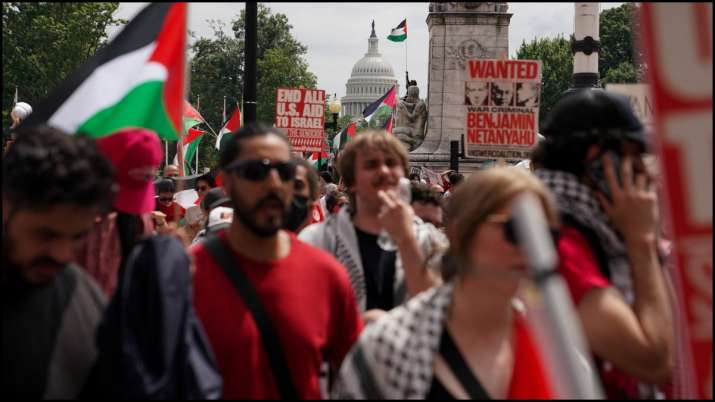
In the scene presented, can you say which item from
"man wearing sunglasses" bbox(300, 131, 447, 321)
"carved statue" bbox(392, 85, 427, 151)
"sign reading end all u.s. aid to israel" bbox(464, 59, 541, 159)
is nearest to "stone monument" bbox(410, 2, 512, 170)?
"carved statue" bbox(392, 85, 427, 151)

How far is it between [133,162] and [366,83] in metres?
171

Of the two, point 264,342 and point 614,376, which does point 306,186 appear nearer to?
point 264,342

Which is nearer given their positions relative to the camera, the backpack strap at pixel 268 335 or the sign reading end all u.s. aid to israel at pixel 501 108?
the backpack strap at pixel 268 335

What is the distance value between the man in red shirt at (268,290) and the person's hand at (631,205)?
2.90 feet

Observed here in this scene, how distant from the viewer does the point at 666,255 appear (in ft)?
11.6

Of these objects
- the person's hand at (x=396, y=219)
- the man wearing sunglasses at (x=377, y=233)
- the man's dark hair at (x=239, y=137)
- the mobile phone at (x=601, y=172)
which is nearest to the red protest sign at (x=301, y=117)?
the man wearing sunglasses at (x=377, y=233)

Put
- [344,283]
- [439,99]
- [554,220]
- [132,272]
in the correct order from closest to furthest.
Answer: [554,220]
[132,272]
[344,283]
[439,99]

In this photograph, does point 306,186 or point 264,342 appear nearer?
point 264,342

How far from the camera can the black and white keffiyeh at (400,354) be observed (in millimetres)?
2816

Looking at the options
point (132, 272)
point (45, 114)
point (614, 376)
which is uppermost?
point (45, 114)

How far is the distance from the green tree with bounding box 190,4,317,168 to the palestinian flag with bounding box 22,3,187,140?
7292cm

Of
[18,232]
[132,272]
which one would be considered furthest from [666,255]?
[18,232]

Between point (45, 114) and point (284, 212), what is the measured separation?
823 mm

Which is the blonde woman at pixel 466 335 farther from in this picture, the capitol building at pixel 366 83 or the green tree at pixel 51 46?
the capitol building at pixel 366 83
